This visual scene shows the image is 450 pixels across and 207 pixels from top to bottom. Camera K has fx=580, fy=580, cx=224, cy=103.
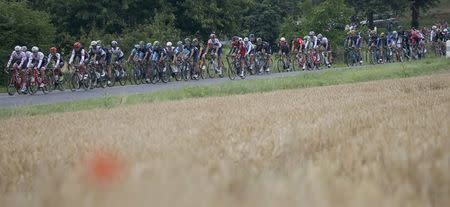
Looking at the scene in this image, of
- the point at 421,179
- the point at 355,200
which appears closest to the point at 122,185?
the point at 355,200

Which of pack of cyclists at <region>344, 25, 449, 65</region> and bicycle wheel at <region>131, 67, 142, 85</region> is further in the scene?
pack of cyclists at <region>344, 25, 449, 65</region>

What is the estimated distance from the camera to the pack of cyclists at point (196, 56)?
24.1 meters

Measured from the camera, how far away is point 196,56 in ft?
97.3

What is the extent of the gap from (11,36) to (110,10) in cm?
1644

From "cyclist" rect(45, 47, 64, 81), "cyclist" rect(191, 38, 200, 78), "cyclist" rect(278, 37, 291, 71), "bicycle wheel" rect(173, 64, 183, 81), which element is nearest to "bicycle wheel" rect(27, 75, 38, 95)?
"cyclist" rect(45, 47, 64, 81)

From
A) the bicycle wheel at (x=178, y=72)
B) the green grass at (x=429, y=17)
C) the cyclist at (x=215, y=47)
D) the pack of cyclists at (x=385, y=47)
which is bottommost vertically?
the green grass at (x=429, y=17)

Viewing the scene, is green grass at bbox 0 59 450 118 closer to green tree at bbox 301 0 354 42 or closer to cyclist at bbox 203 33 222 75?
cyclist at bbox 203 33 222 75

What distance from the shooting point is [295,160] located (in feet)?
8.04

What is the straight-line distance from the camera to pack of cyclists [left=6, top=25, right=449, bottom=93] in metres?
24.1

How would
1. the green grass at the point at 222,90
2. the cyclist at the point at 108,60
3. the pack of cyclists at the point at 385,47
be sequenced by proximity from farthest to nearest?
1. the pack of cyclists at the point at 385,47
2. the cyclist at the point at 108,60
3. the green grass at the point at 222,90

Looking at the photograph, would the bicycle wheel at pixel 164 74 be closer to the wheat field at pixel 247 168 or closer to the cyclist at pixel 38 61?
the cyclist at pixel 38 61

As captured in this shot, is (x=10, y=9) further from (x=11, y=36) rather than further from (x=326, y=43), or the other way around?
(x=326, y=43)

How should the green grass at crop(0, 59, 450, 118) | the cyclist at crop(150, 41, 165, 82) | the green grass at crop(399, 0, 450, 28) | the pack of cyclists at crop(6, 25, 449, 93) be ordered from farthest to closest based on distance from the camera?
the green grass at crop(399, 0, 450, 28) < the cyclist at crop(150, 41, 165, 82) < the pack of cyclists at crop(6, 25, 449, 93) < the green grass at crop(0, 59, 450, 118)

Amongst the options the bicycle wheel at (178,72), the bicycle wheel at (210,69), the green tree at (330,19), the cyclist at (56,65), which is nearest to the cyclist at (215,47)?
the bicycle wheel at (210,69)
